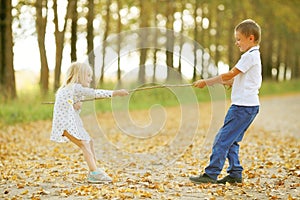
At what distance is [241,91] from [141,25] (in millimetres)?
24585

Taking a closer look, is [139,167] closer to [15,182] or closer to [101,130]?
[15,182]

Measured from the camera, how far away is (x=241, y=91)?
667 cm

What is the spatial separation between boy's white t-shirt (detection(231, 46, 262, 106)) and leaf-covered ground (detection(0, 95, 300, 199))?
1061mm

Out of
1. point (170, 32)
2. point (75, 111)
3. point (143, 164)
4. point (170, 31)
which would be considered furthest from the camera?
point (170, 31)

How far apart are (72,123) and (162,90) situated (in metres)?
21.3

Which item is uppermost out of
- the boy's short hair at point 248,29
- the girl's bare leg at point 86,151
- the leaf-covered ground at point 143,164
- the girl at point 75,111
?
the boy's short hair at point 248,29

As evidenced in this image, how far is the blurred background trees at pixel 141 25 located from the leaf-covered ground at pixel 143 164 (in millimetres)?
5166

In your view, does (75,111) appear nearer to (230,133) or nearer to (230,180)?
(230,133)

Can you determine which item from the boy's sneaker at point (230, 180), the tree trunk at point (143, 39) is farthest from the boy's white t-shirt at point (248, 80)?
the tree trunk at point (143, 39)

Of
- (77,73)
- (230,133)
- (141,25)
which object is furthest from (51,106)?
(141,25)

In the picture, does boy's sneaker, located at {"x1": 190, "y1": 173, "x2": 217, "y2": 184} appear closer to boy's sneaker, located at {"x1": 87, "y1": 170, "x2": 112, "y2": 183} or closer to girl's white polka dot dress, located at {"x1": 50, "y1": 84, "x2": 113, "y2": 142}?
boy's sneaker, located at {"x1": 87, "y1": 170, "x2": 112, "y2": 183}

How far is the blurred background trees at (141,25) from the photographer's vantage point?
20484 mm

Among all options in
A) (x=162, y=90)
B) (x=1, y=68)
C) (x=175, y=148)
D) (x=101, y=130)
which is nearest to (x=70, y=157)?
(x=175, y=148)

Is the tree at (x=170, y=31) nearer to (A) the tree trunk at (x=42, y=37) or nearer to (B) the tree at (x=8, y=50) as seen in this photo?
(A) the tree trunk at (x=42, y=37)
